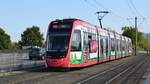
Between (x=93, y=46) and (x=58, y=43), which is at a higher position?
(x=58, y=43)

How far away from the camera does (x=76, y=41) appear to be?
105 feet

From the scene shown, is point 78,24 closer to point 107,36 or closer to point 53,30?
point 53,30

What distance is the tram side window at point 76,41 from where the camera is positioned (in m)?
31.5

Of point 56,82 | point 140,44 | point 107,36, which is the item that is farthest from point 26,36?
point 56,82

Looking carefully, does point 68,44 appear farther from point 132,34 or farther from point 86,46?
point 132,34

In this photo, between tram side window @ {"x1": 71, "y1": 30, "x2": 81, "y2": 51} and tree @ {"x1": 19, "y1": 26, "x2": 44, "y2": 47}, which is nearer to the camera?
tram side window @ {"x1": 71, "y1": 30, "x2": 81, "y2": 51}

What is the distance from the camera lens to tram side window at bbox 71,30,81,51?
31.5 meters

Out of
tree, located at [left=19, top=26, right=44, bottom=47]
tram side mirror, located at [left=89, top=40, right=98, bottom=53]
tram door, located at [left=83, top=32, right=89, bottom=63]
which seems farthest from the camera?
tree, located at [left=19, top=26, right=44, bottom=47]

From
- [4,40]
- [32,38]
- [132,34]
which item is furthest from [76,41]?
[132,34]

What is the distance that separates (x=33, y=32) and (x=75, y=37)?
124132mm

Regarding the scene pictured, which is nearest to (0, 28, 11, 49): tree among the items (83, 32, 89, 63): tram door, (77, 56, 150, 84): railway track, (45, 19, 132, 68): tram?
(83, 32, 89, 63): tram door

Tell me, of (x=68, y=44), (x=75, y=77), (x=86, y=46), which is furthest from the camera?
(x=86, y=46)

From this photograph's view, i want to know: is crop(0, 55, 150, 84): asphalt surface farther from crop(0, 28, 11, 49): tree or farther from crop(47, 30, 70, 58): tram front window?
crop(0, 28, 11, 49): tree

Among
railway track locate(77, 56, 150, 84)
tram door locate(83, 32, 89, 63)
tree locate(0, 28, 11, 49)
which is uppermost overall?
tree locate(0, 28, 11, 49)
